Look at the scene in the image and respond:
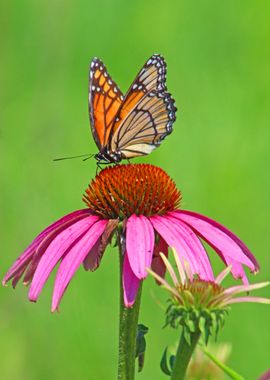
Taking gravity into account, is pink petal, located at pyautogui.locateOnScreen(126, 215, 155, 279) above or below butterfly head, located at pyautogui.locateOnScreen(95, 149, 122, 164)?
below

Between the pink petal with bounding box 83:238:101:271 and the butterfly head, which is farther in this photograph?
the butterfly head

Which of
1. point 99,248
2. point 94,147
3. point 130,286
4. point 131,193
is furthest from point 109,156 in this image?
point 94,147

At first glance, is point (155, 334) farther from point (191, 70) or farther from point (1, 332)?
point (191, 70)

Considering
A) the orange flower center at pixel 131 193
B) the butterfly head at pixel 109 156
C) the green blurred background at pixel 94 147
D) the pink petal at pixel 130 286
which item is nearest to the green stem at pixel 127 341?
the pink petal at pixel 130 286

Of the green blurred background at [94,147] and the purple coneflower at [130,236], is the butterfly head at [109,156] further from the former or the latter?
the green blurred background at [94,147]

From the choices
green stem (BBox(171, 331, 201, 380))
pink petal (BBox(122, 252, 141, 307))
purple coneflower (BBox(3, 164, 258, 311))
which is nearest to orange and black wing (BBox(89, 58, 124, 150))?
purple coneflower (BBox(3, 164, 258, 311))

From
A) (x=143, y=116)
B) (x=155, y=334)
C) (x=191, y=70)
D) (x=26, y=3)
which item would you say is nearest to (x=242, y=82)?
(x=191, y=70)

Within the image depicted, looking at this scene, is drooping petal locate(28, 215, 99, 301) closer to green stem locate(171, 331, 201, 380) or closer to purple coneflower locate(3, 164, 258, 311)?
purple coneflower locate(3, 164, 258, 311)
